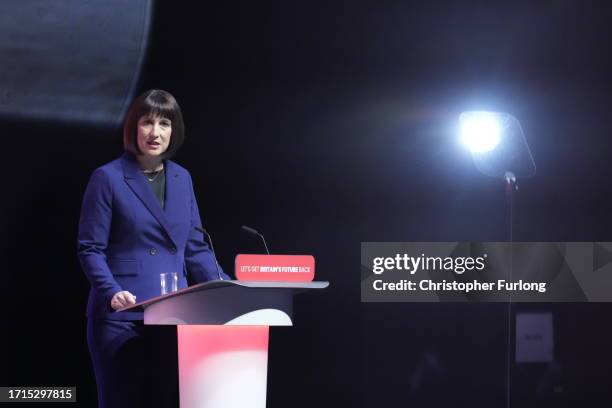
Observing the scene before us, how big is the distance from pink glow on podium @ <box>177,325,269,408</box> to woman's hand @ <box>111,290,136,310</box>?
10.2 inches

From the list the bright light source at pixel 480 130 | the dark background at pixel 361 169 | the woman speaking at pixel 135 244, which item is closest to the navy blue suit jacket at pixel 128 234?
the woman speaking at pixel 135 244

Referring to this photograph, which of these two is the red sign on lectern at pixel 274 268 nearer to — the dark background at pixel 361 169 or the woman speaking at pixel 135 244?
the woman speaking at pixel 135 244

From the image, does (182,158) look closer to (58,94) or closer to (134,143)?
(58,94)

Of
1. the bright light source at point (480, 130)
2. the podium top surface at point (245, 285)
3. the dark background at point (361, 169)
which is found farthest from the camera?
the bright light source at point (480, 130)

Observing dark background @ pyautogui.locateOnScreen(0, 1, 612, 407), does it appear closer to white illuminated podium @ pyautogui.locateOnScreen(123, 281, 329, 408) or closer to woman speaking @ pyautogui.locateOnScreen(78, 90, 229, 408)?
woman speaking @ pyautogui.locateOnScreen(78, 90, 229, 408)

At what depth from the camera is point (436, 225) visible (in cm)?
377

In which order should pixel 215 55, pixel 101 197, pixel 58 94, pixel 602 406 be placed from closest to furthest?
pixel 101 197
pixel 58 94
pixel 215 55
pixel 602 406

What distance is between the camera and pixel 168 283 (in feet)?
8.30

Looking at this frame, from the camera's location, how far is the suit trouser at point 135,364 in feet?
8.05

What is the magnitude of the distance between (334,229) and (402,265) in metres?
0.38

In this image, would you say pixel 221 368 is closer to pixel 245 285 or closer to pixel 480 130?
pixel 245 285

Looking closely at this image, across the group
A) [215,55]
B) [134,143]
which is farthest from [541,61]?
[134,143]

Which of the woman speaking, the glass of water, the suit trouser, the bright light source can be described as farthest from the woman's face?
the bright light source

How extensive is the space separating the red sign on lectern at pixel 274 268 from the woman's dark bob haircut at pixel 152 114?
0.67 m
